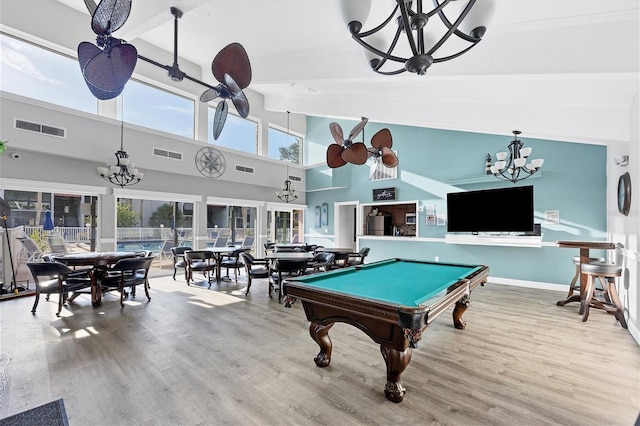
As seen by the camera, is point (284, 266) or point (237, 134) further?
point (237, 134)

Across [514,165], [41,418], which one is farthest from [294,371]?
[514,165]

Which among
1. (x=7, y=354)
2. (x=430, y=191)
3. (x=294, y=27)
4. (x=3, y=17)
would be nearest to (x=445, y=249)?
(x=430, y=191)

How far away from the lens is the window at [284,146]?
1016 cm

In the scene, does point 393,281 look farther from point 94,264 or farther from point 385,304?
point 94,264

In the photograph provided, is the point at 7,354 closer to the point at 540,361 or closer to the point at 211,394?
the point at 211,394

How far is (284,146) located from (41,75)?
641 cm

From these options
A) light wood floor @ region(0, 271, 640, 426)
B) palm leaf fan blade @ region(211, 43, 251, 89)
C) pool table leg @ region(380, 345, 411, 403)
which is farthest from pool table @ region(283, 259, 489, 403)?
palm leaf fan blade @ region(211, 43, 251, 89)

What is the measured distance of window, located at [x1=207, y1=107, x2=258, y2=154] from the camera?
8.38 meters

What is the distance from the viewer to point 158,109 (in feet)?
23.9

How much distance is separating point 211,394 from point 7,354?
7.76 ft

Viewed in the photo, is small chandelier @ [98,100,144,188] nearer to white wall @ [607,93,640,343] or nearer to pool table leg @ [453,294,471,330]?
pool table leg @ [453,294,471,330]

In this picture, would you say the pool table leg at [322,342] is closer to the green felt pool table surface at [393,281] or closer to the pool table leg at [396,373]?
the green felt pool table surface at [393,281]

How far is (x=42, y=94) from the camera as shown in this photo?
18.4 ft

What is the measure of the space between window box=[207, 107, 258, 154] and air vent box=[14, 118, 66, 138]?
3.22 metres
